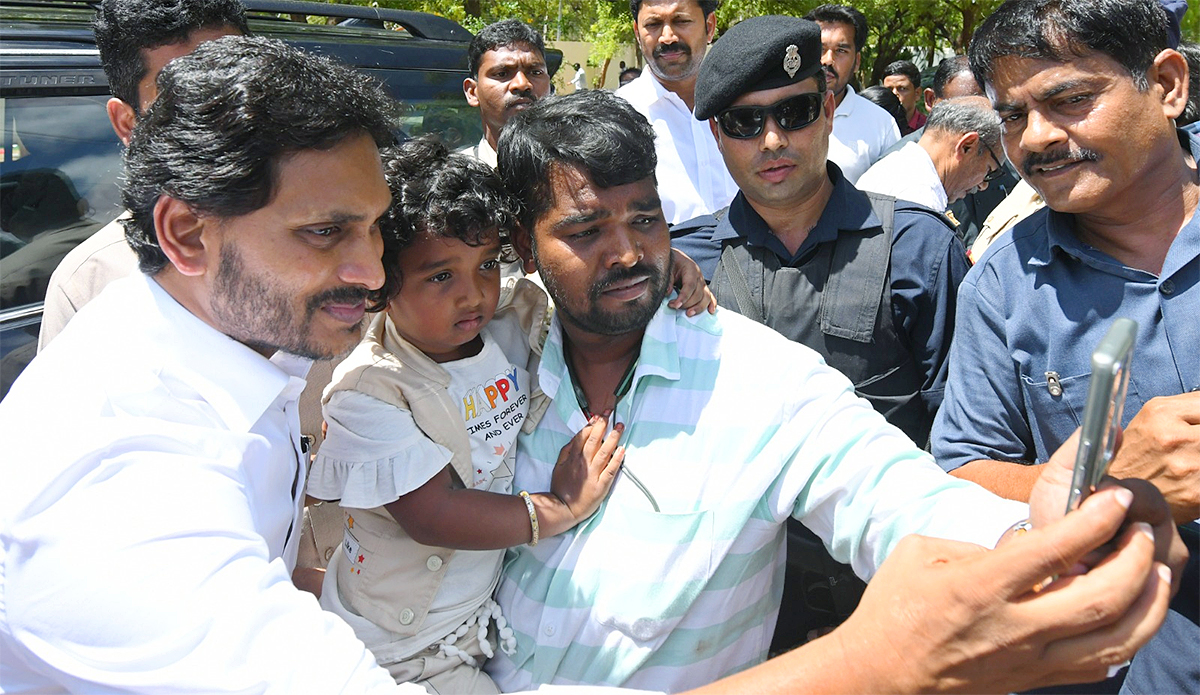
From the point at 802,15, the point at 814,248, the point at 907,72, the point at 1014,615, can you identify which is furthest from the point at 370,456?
the point at 802,15

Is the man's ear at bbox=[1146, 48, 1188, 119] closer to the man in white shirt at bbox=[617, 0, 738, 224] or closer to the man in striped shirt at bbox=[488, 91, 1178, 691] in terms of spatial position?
the man in striped shirt at bbox=[488, 91, 1178, 691]

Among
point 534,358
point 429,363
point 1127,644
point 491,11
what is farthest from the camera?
point 491,11

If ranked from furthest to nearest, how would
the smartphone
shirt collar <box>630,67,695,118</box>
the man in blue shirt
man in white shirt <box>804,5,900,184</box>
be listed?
man in white shirt <box>804,5,900,184</box>, shirt collar <box>630,67,695,118</box>, the man in blue shirt, the smartphone

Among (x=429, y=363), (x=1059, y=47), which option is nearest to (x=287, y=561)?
(x=429, y=363)

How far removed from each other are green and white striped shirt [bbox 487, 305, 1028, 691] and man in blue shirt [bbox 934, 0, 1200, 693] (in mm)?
398

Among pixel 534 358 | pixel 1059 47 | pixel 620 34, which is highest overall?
pixel 1059 47

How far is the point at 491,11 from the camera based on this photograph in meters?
16.7

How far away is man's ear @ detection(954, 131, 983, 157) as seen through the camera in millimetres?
4066

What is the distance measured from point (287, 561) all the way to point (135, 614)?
66 cm

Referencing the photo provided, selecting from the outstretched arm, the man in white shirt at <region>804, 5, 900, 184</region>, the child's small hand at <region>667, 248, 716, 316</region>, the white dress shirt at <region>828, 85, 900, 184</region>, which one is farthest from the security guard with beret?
the white dress shirt at <region>828, 85, 900, 184</region>

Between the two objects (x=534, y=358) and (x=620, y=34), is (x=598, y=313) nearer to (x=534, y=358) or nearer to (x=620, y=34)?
(x=534, y=358)

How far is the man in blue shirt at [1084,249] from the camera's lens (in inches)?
73.4

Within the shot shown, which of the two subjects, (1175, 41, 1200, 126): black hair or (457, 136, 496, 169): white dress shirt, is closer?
(1175, 41, 1200, 126): black hair

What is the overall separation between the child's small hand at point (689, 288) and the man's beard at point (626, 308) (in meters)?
0.05
